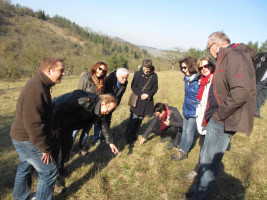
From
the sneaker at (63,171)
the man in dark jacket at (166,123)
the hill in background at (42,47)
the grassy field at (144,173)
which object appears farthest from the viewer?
the hill in background at (42,47)

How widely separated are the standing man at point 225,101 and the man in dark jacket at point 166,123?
1.65 meters

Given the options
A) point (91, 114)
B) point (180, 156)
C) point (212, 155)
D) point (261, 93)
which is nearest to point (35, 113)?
point (91, 114)

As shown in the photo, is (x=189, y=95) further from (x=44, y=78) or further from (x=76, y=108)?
(x=44, y=78)

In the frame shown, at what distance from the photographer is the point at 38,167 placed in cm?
198

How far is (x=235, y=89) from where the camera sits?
1.79 m

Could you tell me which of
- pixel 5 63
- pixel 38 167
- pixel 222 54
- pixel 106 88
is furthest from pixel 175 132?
pixel 5 63

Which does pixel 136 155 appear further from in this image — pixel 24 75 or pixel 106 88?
pixel 24 75

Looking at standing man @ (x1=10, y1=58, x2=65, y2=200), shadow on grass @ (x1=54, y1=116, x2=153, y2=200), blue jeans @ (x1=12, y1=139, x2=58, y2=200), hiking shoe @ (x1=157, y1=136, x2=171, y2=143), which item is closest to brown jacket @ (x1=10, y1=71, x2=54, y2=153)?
standing man @ (x1=10, y1=58, x2=65, y2=200)

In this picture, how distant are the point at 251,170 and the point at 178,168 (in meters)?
1.45

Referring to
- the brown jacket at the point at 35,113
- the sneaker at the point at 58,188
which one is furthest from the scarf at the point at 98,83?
Answer: the sneaker at the point at 58,188

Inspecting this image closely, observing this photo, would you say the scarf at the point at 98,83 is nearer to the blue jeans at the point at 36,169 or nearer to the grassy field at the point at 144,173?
the grassy field at the point at 144,173

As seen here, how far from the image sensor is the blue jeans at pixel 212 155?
6.93ft

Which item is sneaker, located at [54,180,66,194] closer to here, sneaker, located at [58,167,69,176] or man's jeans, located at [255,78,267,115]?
sneaker, located at [58,167,69,176]

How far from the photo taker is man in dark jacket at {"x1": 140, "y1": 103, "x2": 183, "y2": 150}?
390 centimetres
